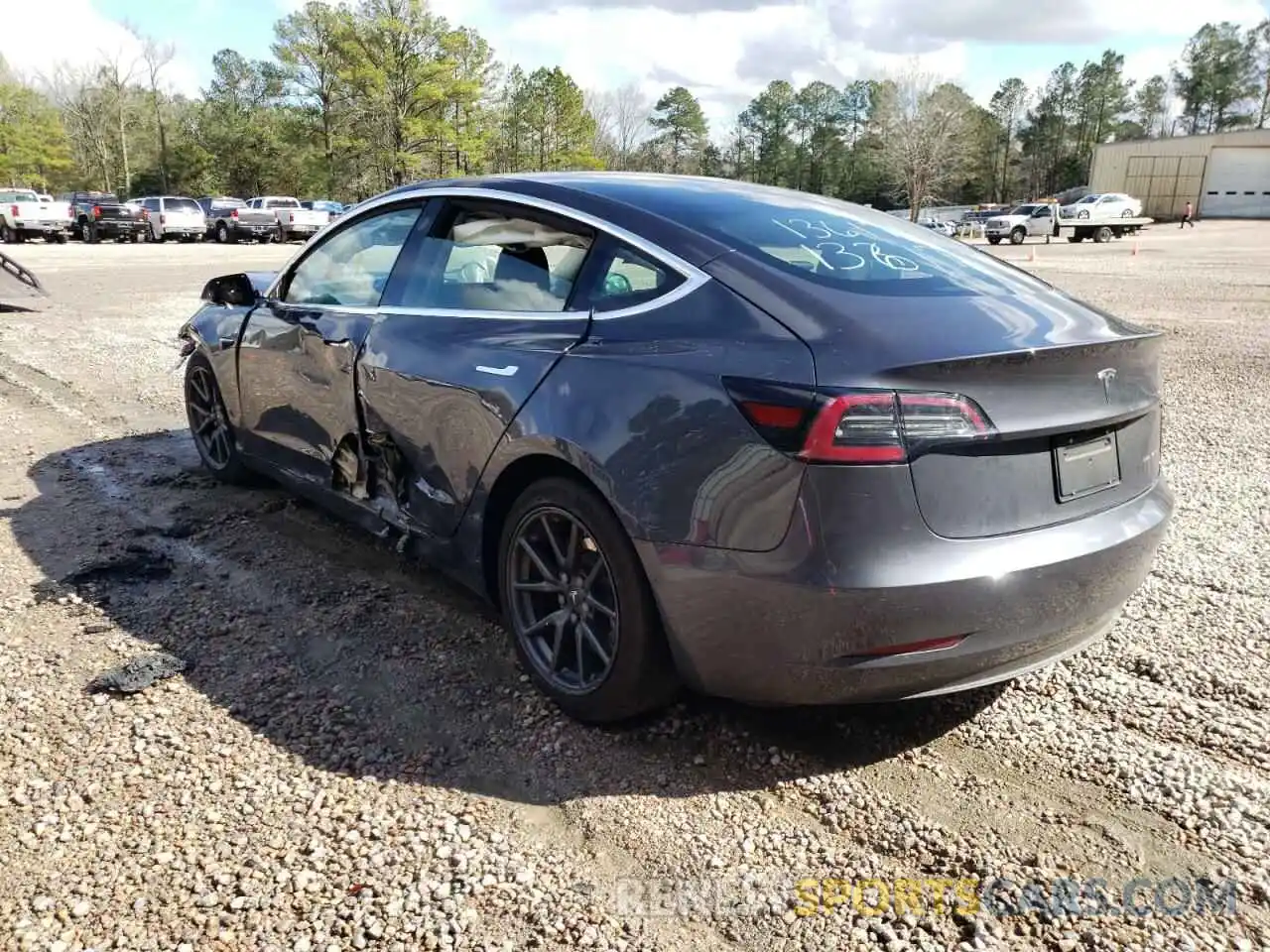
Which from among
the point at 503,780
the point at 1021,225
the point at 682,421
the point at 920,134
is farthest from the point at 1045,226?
the point at 503,780

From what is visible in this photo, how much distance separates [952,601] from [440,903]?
1.44m

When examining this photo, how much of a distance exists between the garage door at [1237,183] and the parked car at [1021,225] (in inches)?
1298

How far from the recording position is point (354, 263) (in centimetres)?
416

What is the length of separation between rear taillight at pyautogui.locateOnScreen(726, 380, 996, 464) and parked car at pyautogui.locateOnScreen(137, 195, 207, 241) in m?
39.7

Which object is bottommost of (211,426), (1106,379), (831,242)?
(211,426)

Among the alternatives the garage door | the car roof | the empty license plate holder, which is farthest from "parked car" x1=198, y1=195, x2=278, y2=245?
the garage door

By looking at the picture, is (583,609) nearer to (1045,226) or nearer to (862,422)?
(862,422)

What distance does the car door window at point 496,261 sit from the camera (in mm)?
3090

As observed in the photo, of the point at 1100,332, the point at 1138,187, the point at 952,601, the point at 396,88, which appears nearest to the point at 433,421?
the point at 952,601

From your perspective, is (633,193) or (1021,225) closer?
(633,193)

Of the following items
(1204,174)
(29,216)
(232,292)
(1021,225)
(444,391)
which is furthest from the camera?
(1204,174)

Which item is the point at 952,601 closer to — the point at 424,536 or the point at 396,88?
the point at 424,536

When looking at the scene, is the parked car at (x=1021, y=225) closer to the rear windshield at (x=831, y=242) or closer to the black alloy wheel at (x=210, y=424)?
the black alloy wheel at (x=210, y=424)

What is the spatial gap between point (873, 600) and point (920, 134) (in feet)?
255
